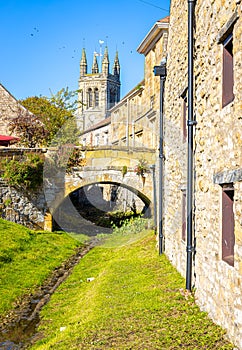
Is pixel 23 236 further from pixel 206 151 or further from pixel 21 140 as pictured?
pixel 206 151

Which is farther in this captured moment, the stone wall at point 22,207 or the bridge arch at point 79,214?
the bridge arch at point 79,214

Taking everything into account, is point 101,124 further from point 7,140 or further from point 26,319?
point 26,319

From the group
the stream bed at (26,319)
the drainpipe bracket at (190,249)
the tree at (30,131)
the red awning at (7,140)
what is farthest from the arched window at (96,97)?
the drainpipe bracket at (190,249)

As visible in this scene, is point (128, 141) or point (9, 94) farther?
point (9, 94)

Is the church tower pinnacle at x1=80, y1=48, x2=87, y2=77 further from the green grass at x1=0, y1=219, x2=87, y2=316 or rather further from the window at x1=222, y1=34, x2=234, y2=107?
the window at x1=222, y1=34, x2=234, y2=107

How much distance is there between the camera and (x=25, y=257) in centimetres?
1417

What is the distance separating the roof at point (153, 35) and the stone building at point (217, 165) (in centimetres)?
754

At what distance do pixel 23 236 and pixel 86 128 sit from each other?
92.7 ft

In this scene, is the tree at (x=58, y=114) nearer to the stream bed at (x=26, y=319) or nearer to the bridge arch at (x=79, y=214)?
the bridge arch at (x=79, y=214)

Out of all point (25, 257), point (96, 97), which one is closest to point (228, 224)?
point (25, 257)

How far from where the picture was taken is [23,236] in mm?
16344

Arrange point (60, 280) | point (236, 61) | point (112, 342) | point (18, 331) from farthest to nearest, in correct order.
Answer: point (60, 280)
point (18, 331)
point (112, 342)
point (236, 61)

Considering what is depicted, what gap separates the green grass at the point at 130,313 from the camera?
6.14 m

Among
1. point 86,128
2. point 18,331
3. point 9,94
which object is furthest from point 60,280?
point 86,128
